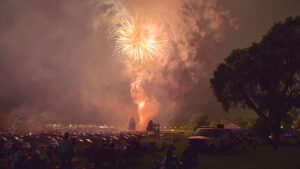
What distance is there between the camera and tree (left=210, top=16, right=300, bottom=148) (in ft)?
84.4

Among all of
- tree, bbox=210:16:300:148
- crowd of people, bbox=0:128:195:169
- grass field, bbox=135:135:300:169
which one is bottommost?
grass field, bbox=135:135:300:169

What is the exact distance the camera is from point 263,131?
29.2 meters

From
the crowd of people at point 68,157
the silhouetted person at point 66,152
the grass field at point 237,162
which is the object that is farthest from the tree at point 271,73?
the silhouetted person at point 66,152

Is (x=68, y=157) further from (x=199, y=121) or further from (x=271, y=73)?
(x=199, y=121)

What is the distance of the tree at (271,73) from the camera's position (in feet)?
84.4

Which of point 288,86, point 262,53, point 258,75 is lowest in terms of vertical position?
point 288,86

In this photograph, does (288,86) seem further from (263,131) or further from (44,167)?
(44,167)

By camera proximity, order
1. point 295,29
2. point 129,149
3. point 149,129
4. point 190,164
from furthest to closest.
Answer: point 149,129
point 295,29
point 129,149
point 190,164

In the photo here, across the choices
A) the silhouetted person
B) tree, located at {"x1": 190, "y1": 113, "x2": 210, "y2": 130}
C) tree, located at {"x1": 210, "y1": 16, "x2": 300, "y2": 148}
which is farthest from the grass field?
tree, located at {"x1": 190, "y1": 113, "x2": 210, "y2": 130}

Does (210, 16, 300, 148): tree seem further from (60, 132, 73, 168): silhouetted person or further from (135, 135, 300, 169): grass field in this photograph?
(60, 132, 73, 168): silhouetted person

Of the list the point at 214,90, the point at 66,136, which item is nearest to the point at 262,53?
the point at 214,90

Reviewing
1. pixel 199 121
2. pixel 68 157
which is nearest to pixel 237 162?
pixel 68 157

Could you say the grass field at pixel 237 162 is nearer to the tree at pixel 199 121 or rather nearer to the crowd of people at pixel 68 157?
the crowd of people at pixel 68 157

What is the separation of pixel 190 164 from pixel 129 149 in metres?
4.86
